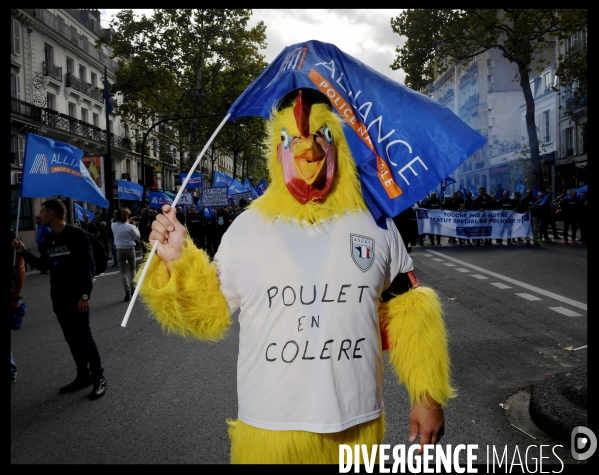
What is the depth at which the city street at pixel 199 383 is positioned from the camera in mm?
3678

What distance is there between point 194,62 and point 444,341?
3177cm

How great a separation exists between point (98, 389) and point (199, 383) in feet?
2.90

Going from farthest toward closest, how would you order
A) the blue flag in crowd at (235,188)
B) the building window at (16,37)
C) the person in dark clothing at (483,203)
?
the blue flag in crowd at (235,188) < the building window at (16,37) < the person in dark clothing at (483,203)

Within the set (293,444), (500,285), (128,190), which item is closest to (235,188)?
(128,190)

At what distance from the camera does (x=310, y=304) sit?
1968 millimetres

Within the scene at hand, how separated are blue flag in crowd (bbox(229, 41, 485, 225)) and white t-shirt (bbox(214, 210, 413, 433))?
0.34 meters

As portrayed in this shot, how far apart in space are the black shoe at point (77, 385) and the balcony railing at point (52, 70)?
32506 millimetres

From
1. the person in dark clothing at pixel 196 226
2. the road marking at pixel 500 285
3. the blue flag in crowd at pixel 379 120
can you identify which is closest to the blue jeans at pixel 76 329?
the blue flag in crowd at pixel 379 120

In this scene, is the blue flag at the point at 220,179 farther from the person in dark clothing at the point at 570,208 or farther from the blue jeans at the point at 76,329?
the blue jeans at the point at 76,329

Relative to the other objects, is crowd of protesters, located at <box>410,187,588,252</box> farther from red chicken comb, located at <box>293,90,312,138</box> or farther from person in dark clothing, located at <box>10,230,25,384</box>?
red chicken comb, located at <box>293,90,312,138</box>

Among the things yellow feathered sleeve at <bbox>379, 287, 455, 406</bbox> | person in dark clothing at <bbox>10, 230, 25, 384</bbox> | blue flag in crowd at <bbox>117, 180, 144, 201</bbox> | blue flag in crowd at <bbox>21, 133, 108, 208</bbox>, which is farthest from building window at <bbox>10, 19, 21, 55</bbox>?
yellow feathered sleeve at <bbox>379, 287, 455, 406</bbox>

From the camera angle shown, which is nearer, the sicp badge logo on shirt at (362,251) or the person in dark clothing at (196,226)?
the sicp badge logo on shirt at (362,251)

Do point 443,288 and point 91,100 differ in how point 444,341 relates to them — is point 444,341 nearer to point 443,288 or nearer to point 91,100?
point 443,288

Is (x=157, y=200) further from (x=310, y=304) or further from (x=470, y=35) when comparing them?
(x=310, y=304)
